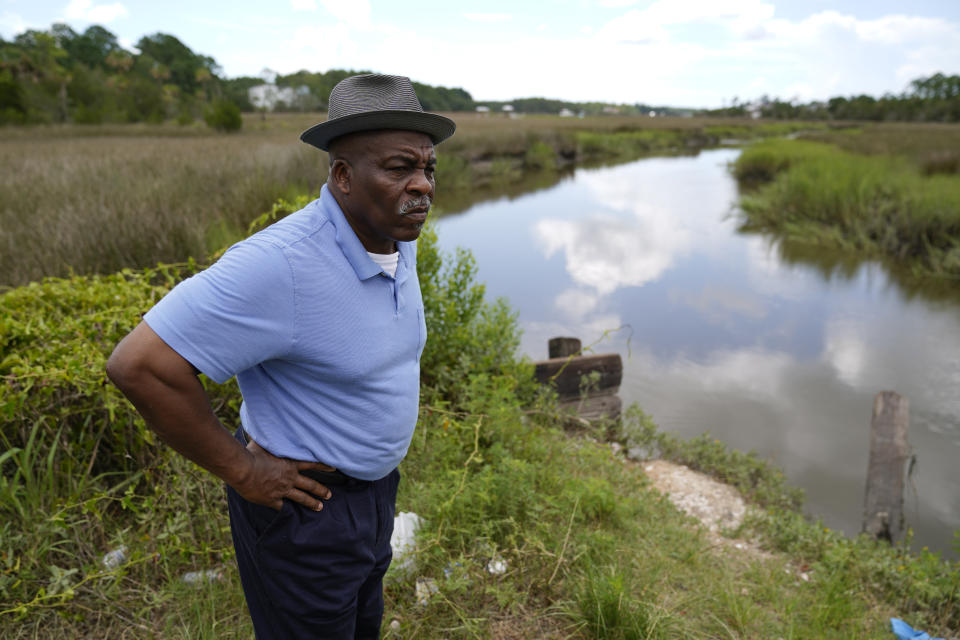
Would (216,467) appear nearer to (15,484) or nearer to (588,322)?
(15,484)

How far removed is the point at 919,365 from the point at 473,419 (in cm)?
721

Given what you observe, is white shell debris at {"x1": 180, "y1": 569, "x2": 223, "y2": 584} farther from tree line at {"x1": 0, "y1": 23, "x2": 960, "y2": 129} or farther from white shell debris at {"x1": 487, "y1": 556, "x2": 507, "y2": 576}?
tree line at {"x1": 0, "y1": 23, "x2": 960, "y2": 129}

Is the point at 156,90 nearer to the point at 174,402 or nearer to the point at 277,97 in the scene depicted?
the point at 277,97

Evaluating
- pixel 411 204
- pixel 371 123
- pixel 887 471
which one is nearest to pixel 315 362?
pixel 411 204

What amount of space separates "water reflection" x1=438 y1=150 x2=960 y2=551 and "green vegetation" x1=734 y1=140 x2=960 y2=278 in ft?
2.56

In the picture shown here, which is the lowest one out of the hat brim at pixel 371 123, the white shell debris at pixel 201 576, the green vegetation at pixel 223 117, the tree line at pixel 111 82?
the white shell debris at pixel 201 576

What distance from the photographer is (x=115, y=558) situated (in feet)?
7.52

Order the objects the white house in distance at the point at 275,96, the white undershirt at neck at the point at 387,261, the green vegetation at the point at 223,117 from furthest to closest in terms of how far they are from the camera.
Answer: the white house in distance at the point at 275,96
the green vegetation at the point at 223,117
the white undershirt at neck at the point at 387,261

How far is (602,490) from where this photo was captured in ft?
9.94

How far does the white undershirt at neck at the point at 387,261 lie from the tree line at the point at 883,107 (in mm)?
59272

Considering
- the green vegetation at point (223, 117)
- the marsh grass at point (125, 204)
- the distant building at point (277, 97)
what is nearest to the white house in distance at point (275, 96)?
the distant building at point (277, 97)

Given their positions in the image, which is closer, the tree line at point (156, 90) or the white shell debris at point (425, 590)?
the white shell debris at point (425, 590)

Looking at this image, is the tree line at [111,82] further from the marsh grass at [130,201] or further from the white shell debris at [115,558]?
the white shell debris at [115,558]

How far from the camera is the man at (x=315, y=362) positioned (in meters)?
1.14
